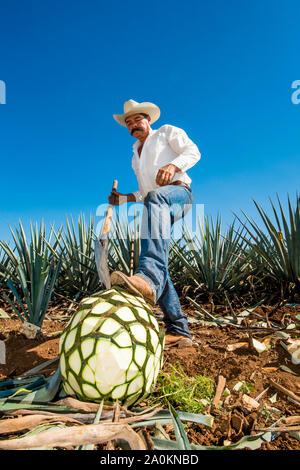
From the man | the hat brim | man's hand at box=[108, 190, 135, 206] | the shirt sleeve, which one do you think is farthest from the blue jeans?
the hat brim

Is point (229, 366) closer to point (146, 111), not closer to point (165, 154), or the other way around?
point (165, 154)

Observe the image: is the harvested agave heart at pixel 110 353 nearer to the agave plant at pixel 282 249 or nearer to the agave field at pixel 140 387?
the agave field at pixel 140 387

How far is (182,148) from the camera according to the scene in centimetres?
241

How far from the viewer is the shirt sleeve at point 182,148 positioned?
2305 millimetres

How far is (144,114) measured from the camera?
9.21 feet

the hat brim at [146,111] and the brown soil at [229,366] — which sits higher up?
the hat brim at [146,111]

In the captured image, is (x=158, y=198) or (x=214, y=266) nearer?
(x=158, y=198)

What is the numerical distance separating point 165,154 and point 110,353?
6.07 feet

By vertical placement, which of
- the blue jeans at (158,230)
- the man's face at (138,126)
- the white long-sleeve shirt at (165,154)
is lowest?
the blue jeans at (158,230)

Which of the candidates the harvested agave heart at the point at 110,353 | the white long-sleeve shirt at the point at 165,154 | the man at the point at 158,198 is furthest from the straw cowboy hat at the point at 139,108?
the harvested agave heart at the point at 110,353

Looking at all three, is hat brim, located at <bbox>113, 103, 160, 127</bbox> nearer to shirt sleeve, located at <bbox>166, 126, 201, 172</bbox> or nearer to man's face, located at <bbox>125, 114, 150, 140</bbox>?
man's face, located at <bbox>125, 114, 150, 140</bbox>

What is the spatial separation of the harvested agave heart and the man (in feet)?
1.01

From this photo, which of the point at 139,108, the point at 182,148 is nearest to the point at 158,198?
the point at 182,148
